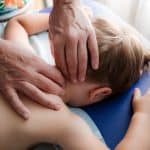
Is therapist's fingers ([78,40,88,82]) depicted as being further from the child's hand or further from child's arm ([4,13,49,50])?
child's arm ([4,13,49,50])

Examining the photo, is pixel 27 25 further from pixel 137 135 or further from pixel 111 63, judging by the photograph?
pixel 137 135

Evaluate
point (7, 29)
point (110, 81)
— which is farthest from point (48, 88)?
point (7, 29)

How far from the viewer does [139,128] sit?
1.11 m

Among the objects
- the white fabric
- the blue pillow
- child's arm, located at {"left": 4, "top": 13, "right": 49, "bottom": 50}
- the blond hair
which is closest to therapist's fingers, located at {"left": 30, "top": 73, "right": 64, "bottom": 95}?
the blond hair

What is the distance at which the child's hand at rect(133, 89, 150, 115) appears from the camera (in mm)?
1180

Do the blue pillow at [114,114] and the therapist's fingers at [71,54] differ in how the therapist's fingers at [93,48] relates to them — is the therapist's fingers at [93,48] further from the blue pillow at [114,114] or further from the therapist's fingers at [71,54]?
the blue pillow at [114,114]

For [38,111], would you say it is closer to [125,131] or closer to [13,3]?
[125,131]

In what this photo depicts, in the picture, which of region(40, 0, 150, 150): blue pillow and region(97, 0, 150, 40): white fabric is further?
region(97, 0, 150, 40): white fabric

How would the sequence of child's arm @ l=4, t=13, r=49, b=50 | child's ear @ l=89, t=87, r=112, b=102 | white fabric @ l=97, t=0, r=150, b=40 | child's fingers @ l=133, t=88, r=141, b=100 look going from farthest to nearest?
white fabric @ l=97, t=0, r=150, b=40 < child's arm @ l=4, t=13, r=49, b=50 < child's fingers @ l=133, t=88, r=141, b=100 < child's ear @ l=89, t=87, r=112, b=102

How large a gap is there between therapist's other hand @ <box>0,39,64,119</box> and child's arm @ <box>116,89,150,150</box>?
0.80 ft

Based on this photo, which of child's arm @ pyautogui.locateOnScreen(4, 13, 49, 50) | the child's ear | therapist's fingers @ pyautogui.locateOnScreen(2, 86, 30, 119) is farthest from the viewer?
child's arm @ pyautogui.locateOnScreen(4, 13, 49, 50)

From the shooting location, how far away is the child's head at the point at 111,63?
108 centimetres

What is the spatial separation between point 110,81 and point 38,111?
0.26 m

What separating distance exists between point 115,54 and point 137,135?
26 centimetres
